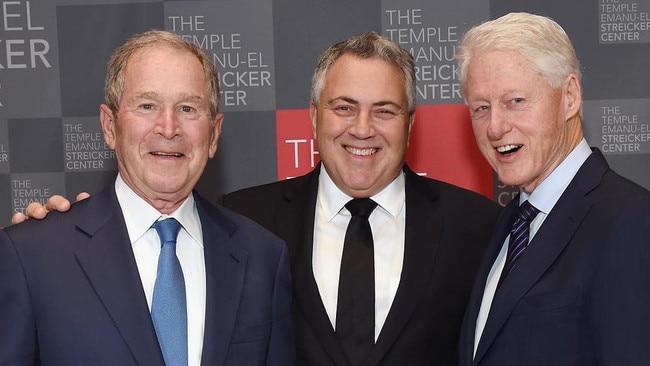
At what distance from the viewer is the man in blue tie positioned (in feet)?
6.39

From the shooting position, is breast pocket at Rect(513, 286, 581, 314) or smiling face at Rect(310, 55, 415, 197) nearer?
breast pocket at Rect(513, 286, 581, 314)

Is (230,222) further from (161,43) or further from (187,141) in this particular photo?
(161,43)

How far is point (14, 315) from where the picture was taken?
1909 mm

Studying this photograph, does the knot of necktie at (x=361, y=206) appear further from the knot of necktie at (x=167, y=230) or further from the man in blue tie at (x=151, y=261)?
the knot of necktie at (x=167, y=230)

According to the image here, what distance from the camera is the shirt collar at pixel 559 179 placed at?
2182 millimetres

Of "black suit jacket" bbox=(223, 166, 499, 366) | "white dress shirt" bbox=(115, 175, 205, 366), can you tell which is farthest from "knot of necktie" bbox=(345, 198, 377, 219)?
"white dress shirt" bbox=(115, 175, 205, 366)

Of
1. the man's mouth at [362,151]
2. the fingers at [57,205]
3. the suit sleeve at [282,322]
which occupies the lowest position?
the suit sleeve at [282,322]

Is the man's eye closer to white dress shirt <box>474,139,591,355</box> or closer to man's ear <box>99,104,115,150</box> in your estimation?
white dress shirt <box>474,139,591,355</box>

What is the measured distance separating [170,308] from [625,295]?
110 cm

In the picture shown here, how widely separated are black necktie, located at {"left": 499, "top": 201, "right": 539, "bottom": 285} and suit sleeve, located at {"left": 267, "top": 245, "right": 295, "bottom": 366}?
0.62 m

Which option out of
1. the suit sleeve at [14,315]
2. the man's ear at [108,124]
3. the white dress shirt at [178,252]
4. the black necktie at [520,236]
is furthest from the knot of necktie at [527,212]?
the suit sleeve at [14,315]

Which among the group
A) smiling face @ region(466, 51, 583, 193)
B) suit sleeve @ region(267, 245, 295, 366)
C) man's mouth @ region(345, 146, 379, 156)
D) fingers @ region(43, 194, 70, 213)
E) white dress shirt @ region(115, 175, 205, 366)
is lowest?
suit sleeve @ region(267, 245, 295, 366)

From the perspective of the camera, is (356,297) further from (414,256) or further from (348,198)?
(348,198)

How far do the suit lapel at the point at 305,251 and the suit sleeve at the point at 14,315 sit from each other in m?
0.90
